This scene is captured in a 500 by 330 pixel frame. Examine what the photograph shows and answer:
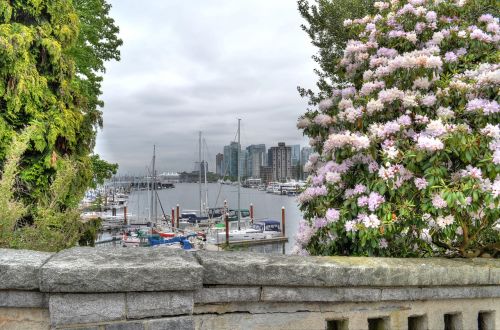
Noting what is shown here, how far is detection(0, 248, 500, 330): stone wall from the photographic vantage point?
208cm

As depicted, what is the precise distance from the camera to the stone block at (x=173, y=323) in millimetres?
2178

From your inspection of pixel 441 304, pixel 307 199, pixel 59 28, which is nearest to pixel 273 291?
pixel 441 304

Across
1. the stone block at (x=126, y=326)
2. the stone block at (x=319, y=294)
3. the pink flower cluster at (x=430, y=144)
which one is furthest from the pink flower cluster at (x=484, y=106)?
the stone block at (x=126, y=326)

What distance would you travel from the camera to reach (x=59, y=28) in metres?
9.69

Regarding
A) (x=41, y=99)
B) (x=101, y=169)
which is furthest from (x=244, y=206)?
(x=41, y=99)

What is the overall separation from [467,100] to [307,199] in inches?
87.7

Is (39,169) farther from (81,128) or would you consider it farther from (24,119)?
(81,128)

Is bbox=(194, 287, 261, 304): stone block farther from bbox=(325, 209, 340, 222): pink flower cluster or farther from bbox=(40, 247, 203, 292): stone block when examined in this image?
bbox=(325, 209, 340, 222): pink flower cluster

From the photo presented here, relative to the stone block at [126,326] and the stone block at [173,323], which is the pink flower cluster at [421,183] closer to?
the stone block at [173,323]

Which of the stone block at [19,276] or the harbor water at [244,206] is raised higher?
the stone block at [19,276]

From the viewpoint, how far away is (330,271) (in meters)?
2.58

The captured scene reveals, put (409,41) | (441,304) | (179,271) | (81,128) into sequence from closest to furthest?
(179,271), (441,304), (409,41), (81,128)

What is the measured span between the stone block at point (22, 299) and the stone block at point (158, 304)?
46 centimetres

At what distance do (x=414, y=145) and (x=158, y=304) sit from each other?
3.05 meters
